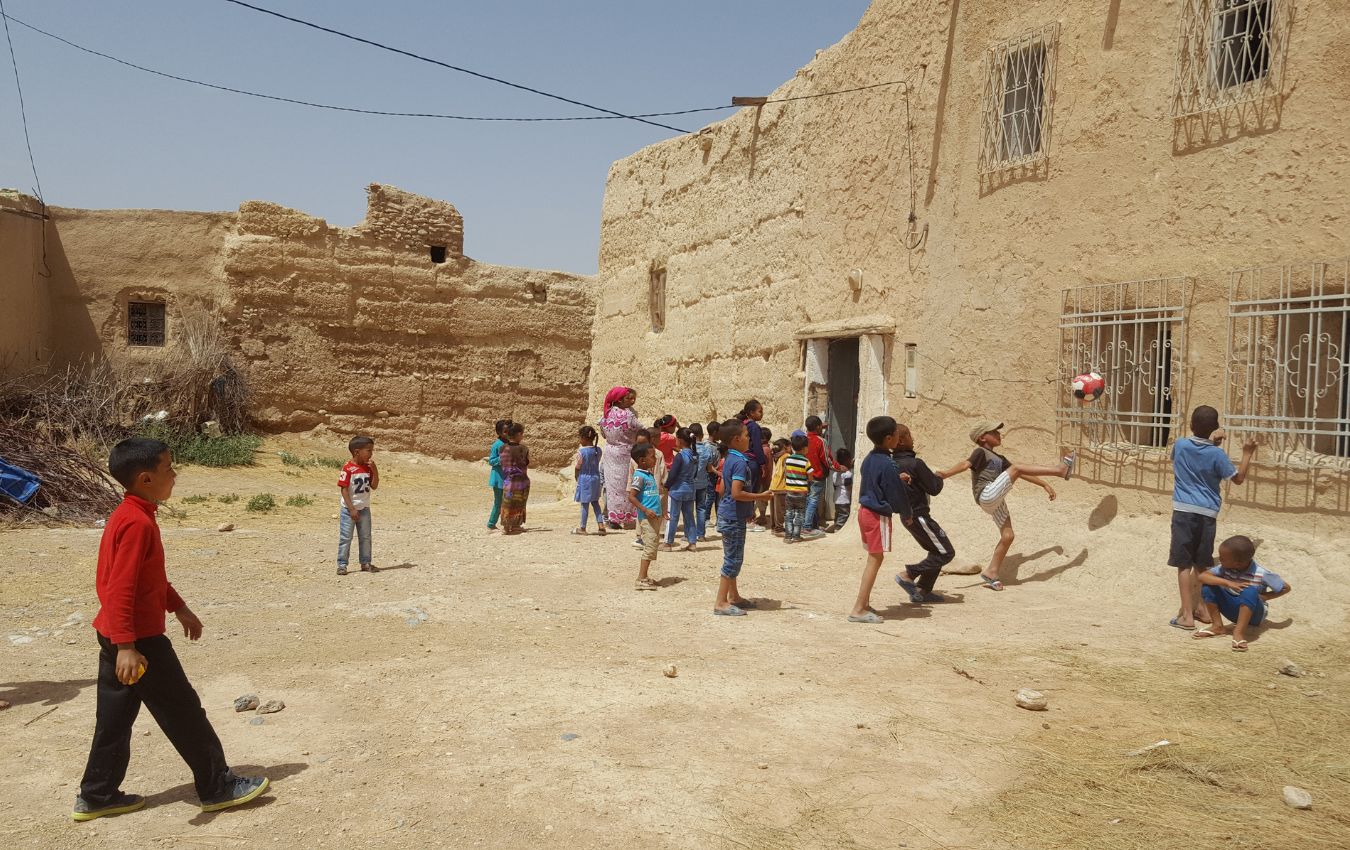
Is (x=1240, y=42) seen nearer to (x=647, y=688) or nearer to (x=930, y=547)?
(x=930, y=547)

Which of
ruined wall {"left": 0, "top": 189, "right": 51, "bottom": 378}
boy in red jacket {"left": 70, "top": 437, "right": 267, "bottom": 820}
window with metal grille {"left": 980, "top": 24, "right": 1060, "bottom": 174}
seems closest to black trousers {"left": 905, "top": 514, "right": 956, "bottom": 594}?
window with metal grille {"left": 980, "top": 24, "right": 1060, "bottom": 174}

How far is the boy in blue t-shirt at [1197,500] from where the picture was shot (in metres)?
6.09

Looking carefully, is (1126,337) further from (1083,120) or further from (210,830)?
(210,830)

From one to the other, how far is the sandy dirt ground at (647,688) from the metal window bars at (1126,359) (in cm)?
54

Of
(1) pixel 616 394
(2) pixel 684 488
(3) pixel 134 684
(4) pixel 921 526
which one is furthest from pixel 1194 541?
(3) pixel 134 684

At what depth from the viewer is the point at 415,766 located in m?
3.92

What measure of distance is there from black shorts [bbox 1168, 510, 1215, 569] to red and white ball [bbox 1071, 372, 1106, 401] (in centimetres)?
158

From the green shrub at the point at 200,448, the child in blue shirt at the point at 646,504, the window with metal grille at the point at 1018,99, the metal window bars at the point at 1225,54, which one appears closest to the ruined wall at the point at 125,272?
the green shrub at the point at 200,448

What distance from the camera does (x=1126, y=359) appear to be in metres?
7.59

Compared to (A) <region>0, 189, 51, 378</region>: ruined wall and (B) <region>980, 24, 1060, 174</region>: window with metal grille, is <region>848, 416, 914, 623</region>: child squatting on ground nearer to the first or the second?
(B) <region>980, 24, 1060, 174</region>: window with metal grille

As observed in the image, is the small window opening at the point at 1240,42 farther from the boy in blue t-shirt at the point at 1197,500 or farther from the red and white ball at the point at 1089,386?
the boy in blue t-shirt at the point at 1197,500

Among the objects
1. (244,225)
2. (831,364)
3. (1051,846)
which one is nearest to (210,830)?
(1051,846)

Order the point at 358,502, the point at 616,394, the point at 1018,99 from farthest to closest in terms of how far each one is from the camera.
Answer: the point at 616,394 → the point at 1018,99 → the point at 358,502

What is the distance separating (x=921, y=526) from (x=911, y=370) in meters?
2.98
